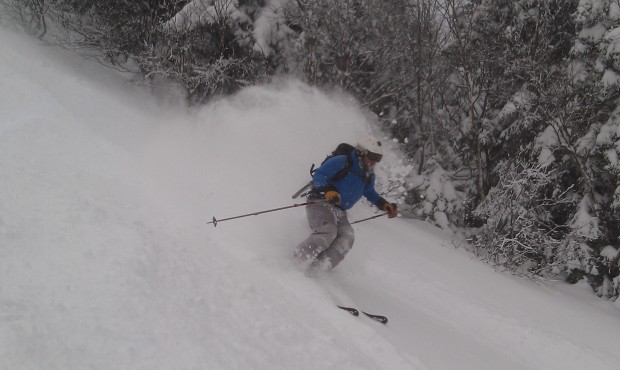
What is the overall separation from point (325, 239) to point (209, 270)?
1.42 metres

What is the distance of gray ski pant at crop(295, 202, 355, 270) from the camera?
5.20 meters

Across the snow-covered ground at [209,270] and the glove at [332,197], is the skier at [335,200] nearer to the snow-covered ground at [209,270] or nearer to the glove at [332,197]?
the glove at [332,197]

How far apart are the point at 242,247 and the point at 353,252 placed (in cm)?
202

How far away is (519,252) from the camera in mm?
9758

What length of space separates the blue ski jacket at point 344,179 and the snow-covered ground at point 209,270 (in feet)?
3.18

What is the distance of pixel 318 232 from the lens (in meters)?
5.30

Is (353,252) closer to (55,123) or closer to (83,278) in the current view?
(83,278)

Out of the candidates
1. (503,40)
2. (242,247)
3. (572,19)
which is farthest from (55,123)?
(572,19)

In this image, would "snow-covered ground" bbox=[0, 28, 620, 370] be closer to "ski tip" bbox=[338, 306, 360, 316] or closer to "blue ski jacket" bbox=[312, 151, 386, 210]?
"ski tip" bbox=[338, 306, 360, 316]

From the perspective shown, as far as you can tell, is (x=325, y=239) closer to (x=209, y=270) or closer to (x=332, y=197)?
(x=332, y=197)

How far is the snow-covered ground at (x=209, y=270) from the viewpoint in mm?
3137

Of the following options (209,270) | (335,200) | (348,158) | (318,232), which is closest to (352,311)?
(318,232)

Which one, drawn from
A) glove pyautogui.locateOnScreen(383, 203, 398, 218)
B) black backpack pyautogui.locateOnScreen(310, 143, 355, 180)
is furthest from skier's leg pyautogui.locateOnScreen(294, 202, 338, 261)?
glove pyautogui.locateOnScreen(383, 203, 398, 218)

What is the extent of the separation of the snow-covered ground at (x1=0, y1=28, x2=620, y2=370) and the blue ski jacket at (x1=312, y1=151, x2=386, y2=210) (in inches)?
38.1
